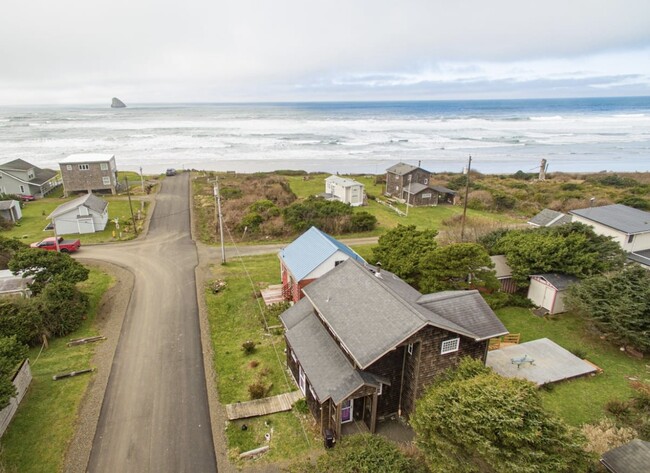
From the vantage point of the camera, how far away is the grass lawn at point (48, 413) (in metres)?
14.8

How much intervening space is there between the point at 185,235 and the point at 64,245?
10573 mm

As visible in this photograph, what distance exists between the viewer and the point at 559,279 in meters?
26.1

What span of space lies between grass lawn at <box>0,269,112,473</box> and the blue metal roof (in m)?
12.4

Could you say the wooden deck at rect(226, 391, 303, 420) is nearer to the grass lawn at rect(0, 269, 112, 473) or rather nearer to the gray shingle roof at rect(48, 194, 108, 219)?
the grass lawn at rect(0, 269, 112, 473)

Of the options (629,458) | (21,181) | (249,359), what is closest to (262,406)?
(249,359)

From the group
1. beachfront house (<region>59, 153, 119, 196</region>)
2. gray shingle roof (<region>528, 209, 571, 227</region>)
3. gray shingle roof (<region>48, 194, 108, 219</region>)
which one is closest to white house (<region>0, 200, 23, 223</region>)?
gray shingle roof (<region>48, 194, 108, 219</region>)

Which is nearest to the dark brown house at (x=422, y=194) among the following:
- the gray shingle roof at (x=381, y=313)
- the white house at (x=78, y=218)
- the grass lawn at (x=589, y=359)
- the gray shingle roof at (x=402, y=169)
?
the gray shingle roof at (x=402, y=169)

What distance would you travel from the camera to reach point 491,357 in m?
20.7

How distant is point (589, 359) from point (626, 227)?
14.3 metres

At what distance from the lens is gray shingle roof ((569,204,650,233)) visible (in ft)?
97.8

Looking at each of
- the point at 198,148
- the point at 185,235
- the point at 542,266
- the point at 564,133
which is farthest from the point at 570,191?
the point at 564,133

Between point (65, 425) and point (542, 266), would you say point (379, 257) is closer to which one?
point (542, 266)

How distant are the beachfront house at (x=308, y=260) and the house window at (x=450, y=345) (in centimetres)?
908

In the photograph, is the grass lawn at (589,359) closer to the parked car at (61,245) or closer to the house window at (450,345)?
the house window at (450,345)
